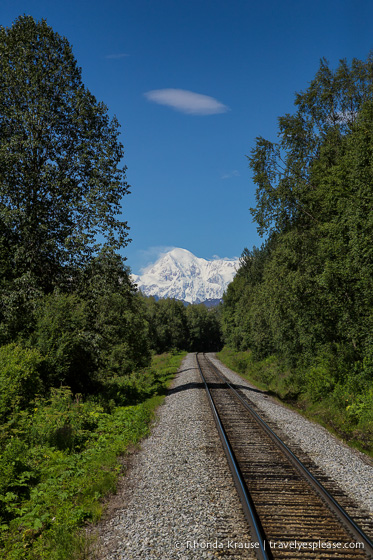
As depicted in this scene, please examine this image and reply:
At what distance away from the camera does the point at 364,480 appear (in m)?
7.69

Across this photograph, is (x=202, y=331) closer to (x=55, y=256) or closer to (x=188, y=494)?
(x=55, y=256)

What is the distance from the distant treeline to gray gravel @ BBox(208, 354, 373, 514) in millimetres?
1842

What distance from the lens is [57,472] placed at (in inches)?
309

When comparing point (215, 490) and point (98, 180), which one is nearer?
point (215, 490)

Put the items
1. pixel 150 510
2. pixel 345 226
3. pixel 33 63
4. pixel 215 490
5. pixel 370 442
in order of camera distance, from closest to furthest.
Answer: pixel 150 510, pixel 215 490, pixel 370 442, pixel 345 226, pixel 33 63

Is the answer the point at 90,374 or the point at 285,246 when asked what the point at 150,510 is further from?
the point at 285,246

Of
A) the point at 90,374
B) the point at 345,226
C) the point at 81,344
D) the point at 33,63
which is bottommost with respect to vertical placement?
the point at 90,374

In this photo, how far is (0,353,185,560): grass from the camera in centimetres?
556

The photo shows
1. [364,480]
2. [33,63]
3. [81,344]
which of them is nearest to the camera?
[364,480]

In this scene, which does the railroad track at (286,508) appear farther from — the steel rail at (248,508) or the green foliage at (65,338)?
the green foliage at (65,338)

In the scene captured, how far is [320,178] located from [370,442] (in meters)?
11.4

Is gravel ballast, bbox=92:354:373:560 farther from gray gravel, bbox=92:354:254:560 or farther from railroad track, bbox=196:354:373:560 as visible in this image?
railroad track, bbox=196:354:373:560

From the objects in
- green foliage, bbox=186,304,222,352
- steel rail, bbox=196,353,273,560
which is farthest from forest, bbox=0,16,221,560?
green foliage, bbox=186,304,222,352

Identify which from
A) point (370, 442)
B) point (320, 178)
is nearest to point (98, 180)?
point (320, 178)
